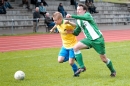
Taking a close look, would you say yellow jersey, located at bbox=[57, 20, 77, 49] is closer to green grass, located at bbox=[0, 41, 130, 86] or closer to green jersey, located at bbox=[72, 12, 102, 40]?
green jersey, located at bbox=[72, 12, 102, 40]

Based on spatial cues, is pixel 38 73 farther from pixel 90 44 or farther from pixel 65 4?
pixel 65 4

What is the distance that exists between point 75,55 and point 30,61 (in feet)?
13.5

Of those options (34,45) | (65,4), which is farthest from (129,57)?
(65,4)

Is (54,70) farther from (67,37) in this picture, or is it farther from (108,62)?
(108,62)

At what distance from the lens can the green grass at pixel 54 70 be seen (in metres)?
9.51

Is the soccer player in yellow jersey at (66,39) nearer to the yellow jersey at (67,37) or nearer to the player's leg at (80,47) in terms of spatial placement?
the yellow jersey at (67,37)

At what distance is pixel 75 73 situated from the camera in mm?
10406

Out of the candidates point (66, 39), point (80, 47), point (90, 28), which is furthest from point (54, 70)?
point (90, 28)

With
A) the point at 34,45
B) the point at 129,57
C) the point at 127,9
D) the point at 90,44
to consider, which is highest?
the point at 90,44

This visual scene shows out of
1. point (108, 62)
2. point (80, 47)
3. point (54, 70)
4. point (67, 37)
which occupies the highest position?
point (67, 37)

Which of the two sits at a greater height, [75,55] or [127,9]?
[75,55]

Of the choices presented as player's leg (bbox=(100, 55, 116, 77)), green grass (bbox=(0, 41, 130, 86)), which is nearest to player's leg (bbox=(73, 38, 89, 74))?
green grass (bbox=(0, 41, 130, 86))

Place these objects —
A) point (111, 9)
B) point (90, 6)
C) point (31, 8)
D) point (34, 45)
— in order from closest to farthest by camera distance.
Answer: point (34, 45)
point (31, 8)
point (90, 6)
point (111, 9)

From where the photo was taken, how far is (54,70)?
1176 centimetres
